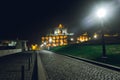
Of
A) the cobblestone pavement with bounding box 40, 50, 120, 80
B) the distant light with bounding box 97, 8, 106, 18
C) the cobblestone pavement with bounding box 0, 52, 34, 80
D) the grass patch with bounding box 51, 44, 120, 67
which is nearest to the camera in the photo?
the cobblestone pavement with bounding box 40, 50, 120, 80

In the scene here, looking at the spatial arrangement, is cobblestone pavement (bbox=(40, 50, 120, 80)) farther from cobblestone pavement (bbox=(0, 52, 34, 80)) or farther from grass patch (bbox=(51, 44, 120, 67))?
grass patch (bbox=(51, 44, 120, 67))

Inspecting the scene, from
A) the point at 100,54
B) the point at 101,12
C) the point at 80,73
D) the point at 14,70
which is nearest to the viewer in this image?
the point at 80,73

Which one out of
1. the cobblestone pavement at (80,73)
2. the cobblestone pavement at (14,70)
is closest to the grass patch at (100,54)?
the cobblestone pavement at (80,73)

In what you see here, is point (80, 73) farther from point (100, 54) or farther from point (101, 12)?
point (100, 54)

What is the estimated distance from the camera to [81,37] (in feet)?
512

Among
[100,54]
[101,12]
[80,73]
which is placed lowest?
[80,73]

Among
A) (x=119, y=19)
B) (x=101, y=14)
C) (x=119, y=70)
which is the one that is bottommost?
(x=119, y=70)

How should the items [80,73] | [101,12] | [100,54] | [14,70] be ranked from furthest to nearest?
[100,54] < [101,12] < [14,70] < [80,73]

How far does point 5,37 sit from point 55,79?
103480mm

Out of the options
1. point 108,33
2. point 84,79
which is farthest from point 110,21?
point 84,79

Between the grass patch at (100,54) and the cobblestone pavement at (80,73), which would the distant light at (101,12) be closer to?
the grass patch at (100,54)

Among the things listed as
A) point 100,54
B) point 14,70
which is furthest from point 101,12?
point 14,70

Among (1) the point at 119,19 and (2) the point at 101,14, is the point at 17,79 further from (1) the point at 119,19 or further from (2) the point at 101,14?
(1) the point at 119,19

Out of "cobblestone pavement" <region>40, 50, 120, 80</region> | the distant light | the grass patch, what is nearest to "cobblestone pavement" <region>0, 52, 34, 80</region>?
"cobblestone pavement" <region>40, 50, 120, 80</region>
